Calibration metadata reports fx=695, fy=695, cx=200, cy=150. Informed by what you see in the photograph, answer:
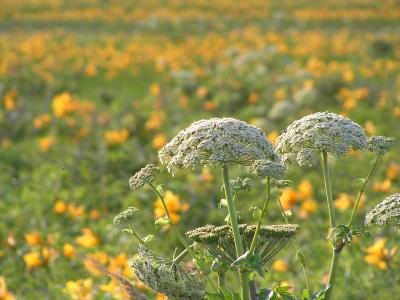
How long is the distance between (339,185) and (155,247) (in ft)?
8.62

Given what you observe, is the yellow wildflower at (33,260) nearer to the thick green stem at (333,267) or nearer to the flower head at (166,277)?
the flower head at (166,277)

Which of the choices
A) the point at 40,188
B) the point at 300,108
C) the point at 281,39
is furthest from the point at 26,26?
the point at 40,188

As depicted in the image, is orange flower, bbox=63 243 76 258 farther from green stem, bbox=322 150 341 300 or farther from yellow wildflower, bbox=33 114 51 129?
yellow wildflower, bbox=33 114 51 129

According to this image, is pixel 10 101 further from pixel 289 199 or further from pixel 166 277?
pixel 166 277

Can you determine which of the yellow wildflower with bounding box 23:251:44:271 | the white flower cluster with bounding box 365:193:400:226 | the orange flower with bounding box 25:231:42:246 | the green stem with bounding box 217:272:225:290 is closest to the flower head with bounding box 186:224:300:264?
the green stem with bounding box 217:272:225:290

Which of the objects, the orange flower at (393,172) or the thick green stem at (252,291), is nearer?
the thick green stem at (252,291)

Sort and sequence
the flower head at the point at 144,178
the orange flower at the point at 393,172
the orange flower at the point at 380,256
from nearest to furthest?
the flower head at the point at 144,178 < the orange flower at the point at 380,256 < the orange flower at the point at 393,172

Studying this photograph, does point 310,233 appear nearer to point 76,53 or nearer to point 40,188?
point 40,188

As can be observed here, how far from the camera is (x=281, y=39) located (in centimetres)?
1883

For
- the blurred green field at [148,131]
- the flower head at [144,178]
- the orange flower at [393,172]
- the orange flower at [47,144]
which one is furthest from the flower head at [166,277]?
the orange flower at [47,144]

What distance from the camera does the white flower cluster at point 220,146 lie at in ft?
8.32

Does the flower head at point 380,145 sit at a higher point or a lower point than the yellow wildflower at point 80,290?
higher

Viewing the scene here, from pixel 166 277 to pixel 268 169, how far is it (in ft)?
2.09

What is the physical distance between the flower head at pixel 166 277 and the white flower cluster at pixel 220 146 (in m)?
0.42
